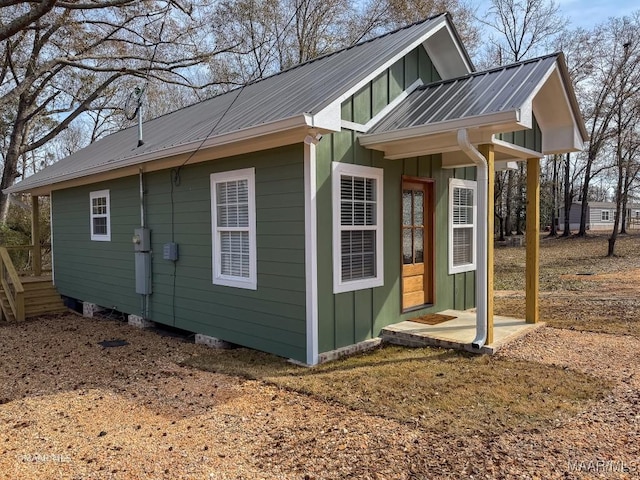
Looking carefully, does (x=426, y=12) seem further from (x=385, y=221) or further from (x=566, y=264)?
(x=385, y=221)

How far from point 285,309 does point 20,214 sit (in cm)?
1630

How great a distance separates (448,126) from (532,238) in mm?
2583

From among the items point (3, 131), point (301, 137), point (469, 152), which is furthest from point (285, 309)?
point (3, 131)

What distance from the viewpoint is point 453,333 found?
580 centimetres

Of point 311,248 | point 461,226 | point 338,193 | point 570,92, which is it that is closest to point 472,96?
point 570,92

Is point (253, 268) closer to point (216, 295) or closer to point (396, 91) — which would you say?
point (216, 295)

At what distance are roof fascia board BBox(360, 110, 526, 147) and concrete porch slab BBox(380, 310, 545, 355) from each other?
7.73 feet

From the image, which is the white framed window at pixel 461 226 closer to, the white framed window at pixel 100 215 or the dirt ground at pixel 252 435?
the dirt ground at pixel 252 435

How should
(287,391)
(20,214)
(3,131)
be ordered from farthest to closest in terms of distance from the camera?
(3,131), (20,214), (287,391)

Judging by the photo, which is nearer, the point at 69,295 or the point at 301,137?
the point at 301,137

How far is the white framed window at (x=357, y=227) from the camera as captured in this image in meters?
5.40

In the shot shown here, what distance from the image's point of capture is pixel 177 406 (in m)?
4.20

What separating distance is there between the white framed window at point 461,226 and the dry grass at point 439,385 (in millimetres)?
2382

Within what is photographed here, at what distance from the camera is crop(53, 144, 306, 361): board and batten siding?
17.4 ft
